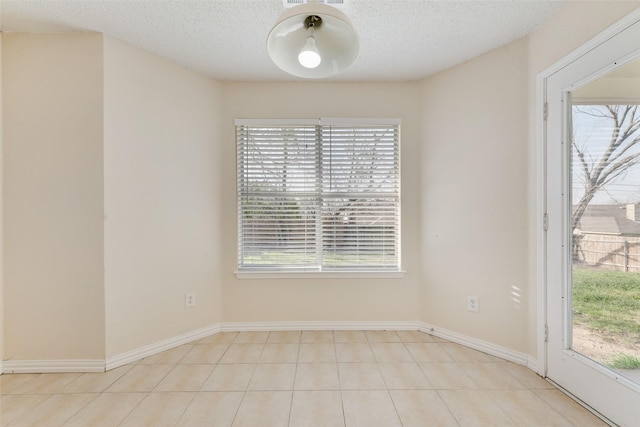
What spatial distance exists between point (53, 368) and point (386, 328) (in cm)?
267

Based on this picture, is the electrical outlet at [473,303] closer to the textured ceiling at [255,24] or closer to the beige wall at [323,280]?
the beige wall at [323,280]

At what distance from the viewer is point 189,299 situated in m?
2.60

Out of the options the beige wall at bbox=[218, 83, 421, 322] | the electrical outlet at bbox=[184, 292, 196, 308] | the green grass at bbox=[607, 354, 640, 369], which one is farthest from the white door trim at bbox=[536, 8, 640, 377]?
the electrical outlet at bbox=[184, 292, 196, 308]

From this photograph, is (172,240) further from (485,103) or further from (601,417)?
(601,417)

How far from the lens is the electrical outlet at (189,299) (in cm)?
259

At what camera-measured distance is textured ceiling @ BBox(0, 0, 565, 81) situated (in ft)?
6.01

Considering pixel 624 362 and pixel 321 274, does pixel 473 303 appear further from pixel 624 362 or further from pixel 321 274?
pixel 321 274

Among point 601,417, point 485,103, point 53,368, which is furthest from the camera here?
point 485,103

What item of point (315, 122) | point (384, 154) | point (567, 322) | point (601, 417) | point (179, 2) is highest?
point (179, 2)

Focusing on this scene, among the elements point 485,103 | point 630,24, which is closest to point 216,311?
point 485,103

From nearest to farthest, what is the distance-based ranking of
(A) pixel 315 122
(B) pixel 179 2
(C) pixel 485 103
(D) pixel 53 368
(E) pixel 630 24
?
1. (E) pixel 630 24
2. (B) pixel 179 2
3. (D) pixel 53 368
4. (C) pixel 485 103
5. (A) pixel 315 122

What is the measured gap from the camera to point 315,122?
278 cm

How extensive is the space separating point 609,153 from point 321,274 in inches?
86.5

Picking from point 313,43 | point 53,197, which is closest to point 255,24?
point 313,43
